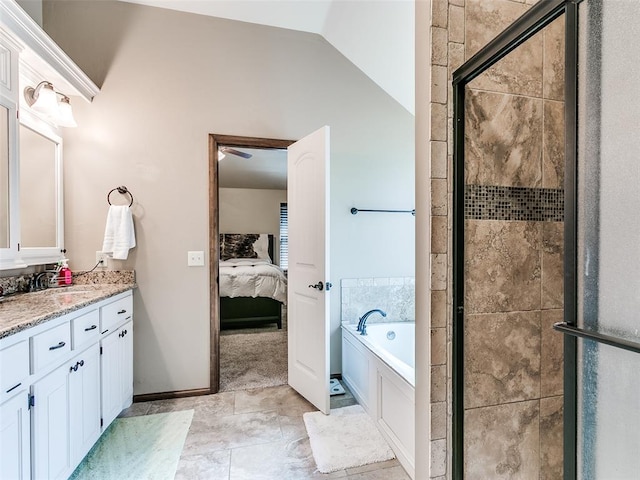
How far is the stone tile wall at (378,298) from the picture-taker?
2.87 metres

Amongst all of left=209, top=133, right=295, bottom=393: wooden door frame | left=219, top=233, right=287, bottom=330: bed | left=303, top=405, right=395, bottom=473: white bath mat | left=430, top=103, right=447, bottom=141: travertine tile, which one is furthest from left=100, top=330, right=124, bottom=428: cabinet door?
left=219, top=233, right=287, bottom=330: bed

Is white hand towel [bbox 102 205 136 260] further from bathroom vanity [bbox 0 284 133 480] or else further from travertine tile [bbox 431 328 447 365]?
travertine tile [bbox 431 328 447 365]

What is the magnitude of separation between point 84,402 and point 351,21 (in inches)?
122

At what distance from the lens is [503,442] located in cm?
118

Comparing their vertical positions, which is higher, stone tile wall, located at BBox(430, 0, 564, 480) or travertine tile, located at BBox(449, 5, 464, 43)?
Answer: travertine tile, located at BBox(449, 5, 464, 43)

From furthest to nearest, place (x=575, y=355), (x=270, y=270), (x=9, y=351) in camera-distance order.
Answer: (x=270, y=270) < (x=9, y=351) < (x=575, y=355)

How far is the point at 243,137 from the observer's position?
2619mm

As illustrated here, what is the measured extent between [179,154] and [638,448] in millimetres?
2847

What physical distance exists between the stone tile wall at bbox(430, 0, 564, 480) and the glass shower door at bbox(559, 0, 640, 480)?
0.36 m

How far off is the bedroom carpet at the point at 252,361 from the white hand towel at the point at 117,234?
1385 mm

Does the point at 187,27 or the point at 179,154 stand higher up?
the point at 187,27

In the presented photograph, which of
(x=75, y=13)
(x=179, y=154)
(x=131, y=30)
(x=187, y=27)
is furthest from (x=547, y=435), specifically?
(x=75, y=13)

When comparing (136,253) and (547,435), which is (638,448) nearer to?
(547,435)

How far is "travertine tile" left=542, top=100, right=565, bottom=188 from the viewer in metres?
1.24
